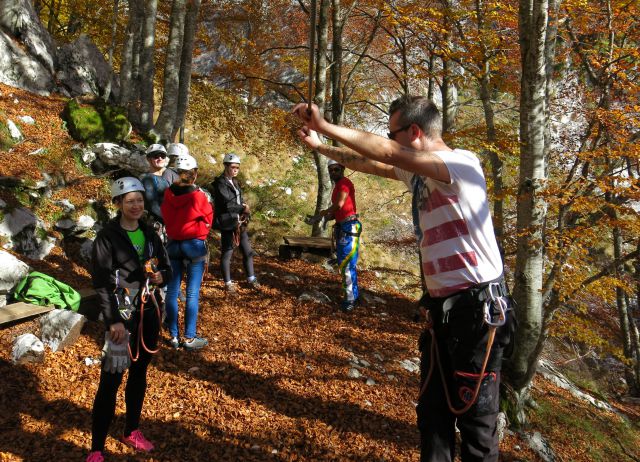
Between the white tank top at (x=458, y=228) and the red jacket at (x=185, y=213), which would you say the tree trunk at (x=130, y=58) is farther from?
the white tank top at (x=458, y=228)

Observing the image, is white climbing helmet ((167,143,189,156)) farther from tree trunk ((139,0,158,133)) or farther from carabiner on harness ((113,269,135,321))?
tree trunk ((139,0,158,133))

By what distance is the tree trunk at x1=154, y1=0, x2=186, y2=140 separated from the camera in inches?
475

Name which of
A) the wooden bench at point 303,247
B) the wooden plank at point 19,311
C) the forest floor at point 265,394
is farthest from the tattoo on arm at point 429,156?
the wooden bench at point 303,247

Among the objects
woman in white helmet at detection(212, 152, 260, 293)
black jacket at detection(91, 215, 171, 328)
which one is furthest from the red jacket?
woman in white helmet at detection(212, 152, 260, 293)

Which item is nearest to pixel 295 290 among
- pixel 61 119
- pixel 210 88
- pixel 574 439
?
pixel 574 439

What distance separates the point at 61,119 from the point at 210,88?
11.6 meters

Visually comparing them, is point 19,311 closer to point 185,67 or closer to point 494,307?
point 494,307

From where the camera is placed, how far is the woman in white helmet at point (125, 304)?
10.4 feet

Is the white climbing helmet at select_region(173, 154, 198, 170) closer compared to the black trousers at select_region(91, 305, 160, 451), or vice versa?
the black trousers at select_region(91, 305, 160, 451)

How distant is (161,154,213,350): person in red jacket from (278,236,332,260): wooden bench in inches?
237

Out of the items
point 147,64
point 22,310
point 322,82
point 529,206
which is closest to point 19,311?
point 22,310

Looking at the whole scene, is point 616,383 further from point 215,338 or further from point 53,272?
point 53,272

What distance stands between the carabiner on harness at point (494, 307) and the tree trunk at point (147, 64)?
1182 centimetres

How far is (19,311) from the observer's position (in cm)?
513
